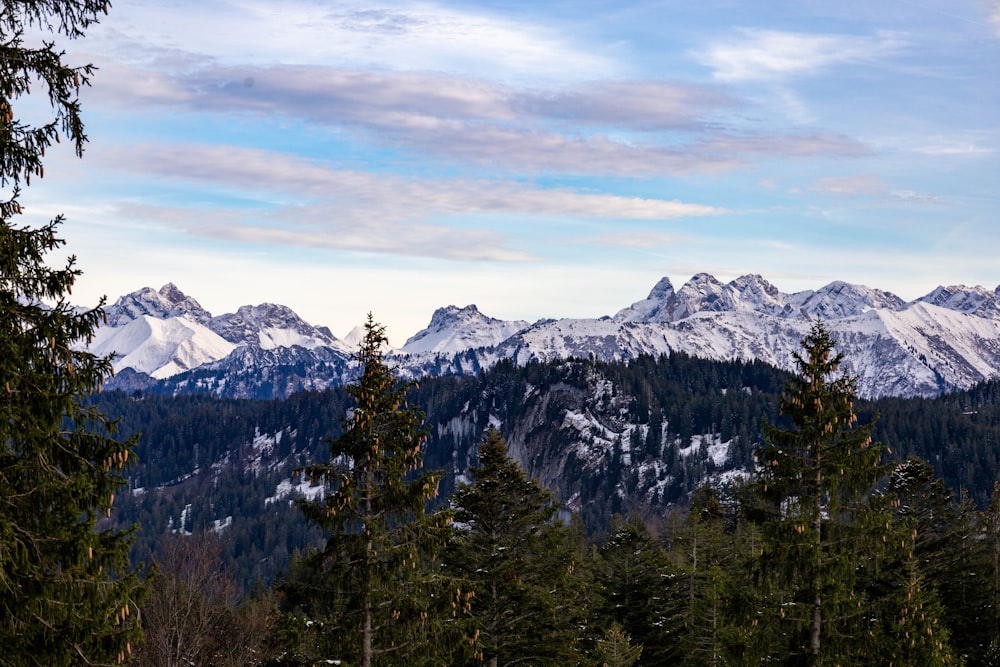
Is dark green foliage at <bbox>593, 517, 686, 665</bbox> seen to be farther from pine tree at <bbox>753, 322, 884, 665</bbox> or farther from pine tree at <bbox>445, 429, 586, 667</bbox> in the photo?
pine tree at <bbox>753, 322, 884, 665</bbox>

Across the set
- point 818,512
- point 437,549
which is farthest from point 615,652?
point 437,549

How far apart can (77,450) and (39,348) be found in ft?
5.23

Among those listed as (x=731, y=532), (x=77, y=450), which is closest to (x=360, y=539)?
(x=77, y=450)

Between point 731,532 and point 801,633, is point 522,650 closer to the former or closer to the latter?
point 801,633

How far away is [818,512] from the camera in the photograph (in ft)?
82.1

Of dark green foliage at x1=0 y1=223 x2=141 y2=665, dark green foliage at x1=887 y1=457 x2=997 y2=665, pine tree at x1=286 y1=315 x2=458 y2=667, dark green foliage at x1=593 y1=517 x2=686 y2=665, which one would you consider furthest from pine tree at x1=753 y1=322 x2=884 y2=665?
dark green foliage at x1=593 y1=517 x2=686 y2=665

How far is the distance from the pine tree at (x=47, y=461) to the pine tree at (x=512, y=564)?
19.7 meters

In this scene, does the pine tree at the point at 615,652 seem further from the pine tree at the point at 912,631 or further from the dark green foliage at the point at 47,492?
the dark green foliage at the point at 47,492

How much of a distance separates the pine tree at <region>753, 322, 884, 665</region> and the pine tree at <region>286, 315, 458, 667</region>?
815 centimetres

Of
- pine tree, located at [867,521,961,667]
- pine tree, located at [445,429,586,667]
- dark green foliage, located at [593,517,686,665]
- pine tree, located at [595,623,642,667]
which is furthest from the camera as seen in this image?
dark green foliage, located at [593,517,686,665]

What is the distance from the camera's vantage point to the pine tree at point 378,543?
23.0 metres

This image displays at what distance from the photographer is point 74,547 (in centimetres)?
1313

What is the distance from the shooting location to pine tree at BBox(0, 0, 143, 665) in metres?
13.0

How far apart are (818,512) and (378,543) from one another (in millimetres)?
10776
